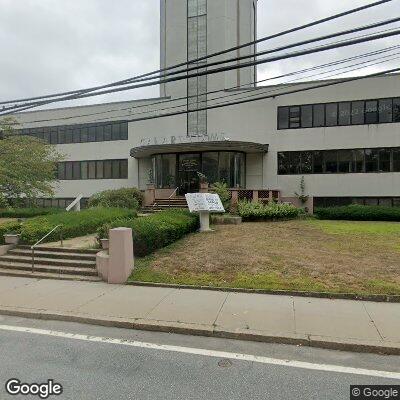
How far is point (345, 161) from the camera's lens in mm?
23750

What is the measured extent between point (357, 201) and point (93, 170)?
20.3 m

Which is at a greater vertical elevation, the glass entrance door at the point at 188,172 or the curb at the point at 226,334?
the glass entrance door at the point at 188,172

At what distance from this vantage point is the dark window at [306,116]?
24344mm

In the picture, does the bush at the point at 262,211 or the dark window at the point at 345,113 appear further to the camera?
the dark window at the point at 345,113

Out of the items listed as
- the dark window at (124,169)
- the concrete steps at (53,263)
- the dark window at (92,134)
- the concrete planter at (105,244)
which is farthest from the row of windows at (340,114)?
the concrete steps at (53,263)

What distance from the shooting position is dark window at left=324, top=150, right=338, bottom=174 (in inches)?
942

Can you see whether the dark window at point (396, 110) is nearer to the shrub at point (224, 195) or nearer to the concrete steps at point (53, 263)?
the shrub at point (224, 195)

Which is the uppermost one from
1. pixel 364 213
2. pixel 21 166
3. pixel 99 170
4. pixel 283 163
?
pixel 283 163

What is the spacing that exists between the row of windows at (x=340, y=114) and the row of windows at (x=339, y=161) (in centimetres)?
187

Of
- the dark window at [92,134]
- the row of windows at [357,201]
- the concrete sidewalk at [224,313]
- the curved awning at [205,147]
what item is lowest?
the concrete sidewalk at [224,313]

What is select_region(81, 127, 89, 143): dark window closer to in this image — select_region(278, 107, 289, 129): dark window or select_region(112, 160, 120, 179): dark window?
select_region(112, 160, 120, 179): dark window

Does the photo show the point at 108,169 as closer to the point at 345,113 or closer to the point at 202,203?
the point at 202,203

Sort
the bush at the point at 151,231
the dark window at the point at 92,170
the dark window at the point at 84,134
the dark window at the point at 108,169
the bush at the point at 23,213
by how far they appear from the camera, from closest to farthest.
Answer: the bush at the point at 151,231
the bush at the point at 23,213
the dark window at the point at 108,169
the dark window at the point at 92,170
the dark window at the point at 84,134

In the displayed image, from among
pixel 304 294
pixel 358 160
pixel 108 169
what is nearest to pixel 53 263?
pixel 304 294
